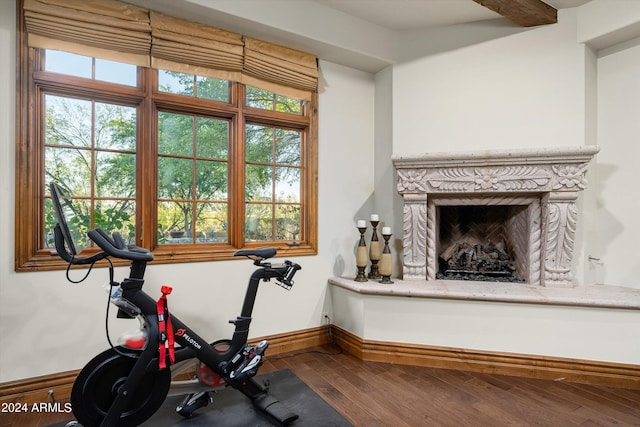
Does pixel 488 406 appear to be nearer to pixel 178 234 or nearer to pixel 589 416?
pixel 589 416

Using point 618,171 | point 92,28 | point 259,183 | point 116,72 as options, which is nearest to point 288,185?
point 259,183

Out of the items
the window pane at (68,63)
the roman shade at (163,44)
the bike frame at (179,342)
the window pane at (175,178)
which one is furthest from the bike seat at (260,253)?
the window pane at (68,63)

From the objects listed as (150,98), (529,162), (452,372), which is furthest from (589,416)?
(150,98)

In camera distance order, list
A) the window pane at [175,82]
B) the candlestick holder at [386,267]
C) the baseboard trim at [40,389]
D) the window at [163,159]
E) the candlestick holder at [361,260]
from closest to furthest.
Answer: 1. the baseboard trim at [40,389]
2. the window at [163,159]
3. the window pane at [175,82]
4. the candlestick holder at [386,267]
5. the candlestick holder at [361,260]

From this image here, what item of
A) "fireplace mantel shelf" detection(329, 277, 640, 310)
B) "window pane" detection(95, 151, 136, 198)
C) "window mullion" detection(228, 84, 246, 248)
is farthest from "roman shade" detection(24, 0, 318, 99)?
"fireplace mantel shelf" detection(329, 277, 640, 310)

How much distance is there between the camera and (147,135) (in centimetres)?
235

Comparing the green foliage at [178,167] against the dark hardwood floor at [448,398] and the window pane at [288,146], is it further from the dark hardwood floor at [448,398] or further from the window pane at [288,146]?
the dark hardwood floor at [448,398]

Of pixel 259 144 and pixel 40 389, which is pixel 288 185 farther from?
pixel 40 389

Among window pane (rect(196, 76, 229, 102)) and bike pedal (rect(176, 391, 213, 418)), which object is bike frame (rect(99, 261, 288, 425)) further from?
window pane (rect(196, 76, 229, 102))

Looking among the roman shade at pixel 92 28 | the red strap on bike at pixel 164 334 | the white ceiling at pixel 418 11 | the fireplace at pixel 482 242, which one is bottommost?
the red strap on bike at pixel 164 334

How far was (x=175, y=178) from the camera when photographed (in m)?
2.50

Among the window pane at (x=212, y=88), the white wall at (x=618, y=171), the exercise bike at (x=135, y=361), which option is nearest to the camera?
the exercise bike at (x=135, y=361)

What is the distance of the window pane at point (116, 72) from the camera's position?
2229 mm

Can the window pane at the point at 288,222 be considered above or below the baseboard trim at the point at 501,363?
above
